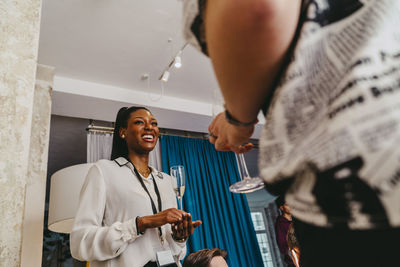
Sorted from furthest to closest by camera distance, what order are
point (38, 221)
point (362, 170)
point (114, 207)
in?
point (38, 221), point (114, 207), point (362, 170)

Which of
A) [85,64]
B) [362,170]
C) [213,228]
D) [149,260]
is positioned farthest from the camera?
[213,228]

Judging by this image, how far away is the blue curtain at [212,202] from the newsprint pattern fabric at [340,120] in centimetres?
371

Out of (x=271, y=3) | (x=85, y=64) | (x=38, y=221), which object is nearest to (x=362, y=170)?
(x=271, y=3)

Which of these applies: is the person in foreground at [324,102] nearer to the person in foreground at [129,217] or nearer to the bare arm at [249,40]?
the bare arm at [249,40]

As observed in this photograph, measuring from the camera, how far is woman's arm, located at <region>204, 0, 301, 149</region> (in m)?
0.28

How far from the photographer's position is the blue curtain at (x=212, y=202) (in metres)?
3.98

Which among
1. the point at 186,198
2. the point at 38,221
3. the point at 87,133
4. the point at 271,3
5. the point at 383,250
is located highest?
the point at 87,133

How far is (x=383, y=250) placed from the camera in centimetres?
24

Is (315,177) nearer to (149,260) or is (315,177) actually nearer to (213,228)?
(149,260)

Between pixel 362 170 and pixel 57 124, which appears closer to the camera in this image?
pixel 362 170

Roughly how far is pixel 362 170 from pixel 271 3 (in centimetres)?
19

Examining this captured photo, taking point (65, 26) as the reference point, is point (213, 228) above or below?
below

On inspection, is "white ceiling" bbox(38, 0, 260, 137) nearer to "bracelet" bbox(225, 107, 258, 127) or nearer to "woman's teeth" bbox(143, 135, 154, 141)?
"woman's teeth" bbox(143, 135, 154, 141)

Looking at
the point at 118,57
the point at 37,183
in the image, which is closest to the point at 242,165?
the point at 37,183
